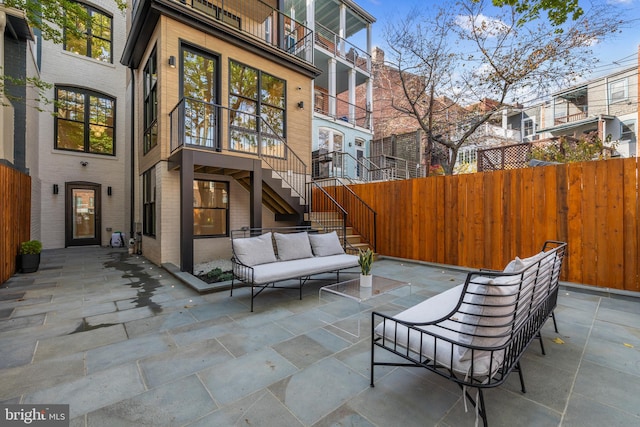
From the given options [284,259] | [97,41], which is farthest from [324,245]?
[97,41]

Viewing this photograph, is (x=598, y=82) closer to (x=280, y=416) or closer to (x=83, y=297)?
(x=280, y=416)

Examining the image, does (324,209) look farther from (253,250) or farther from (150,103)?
(150,103)

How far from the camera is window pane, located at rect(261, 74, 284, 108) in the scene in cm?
800

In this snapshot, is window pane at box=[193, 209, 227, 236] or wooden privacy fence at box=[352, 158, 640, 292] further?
window pane at box=[193, 209, 227, 236]

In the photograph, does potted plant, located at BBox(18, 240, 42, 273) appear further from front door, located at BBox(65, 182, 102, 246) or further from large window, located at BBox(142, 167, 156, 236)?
front door, located at BBox(65, 182, 102, 246)

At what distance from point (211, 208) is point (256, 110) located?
299 cm

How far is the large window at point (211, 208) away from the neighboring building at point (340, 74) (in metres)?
4.69

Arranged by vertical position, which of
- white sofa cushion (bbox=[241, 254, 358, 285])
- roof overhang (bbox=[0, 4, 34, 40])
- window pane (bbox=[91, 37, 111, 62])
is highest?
window pane (bbox=[91, 37, 111, 62])

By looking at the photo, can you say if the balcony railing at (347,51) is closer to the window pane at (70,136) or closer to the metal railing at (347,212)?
the metal railing at (347,212)

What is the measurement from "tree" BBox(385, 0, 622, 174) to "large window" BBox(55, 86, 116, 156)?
1079 cm

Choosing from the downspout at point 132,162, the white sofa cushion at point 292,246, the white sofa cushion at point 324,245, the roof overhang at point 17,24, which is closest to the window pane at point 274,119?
the white sofa cushion at point 324,245

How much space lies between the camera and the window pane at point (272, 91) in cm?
800

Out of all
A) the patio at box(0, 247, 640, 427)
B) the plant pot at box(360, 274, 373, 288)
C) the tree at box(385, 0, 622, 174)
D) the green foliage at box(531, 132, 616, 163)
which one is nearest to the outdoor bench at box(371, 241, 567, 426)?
the patio at box(0, 247, 640, 427)

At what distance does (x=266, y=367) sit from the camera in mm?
2301
